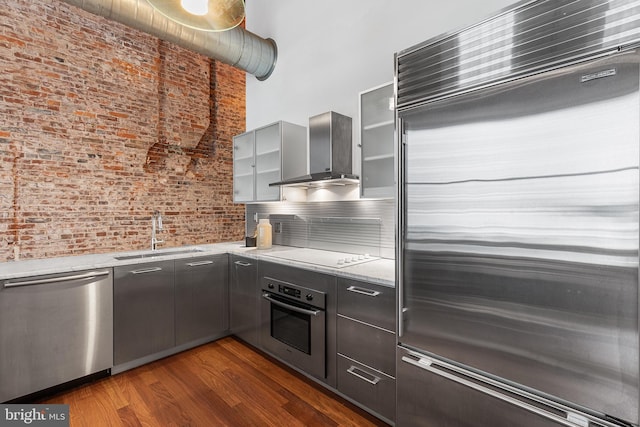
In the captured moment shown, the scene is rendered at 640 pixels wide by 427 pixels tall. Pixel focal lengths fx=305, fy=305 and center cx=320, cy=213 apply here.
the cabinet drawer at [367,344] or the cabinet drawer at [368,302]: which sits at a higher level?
the cabinet drawer at [368,302]

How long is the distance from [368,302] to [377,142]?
4.10 ft

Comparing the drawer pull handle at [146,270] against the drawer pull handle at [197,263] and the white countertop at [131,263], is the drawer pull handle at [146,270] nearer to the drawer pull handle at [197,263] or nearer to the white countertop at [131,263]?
the white countertop at [131,263]

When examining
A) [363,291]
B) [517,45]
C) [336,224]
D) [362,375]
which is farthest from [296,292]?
[517,45]

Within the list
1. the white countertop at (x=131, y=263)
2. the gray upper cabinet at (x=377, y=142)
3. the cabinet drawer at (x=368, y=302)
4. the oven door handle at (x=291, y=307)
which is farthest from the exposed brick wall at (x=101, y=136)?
the cabinet drawer at (x=368, y=302)

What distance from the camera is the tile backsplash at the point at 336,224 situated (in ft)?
9.05

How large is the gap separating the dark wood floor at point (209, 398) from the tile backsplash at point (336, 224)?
1255 millimetres

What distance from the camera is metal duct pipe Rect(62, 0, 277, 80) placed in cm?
271

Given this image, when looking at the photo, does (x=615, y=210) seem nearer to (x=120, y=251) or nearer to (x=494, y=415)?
(x=494, y=415)

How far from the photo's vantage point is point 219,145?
4.22 meters

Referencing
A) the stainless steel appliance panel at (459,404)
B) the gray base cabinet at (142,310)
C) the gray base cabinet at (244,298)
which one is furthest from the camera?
the gray base cabinet at (244,298)

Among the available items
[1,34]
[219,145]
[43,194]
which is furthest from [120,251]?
[1,34]

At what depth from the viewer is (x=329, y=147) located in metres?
2.81

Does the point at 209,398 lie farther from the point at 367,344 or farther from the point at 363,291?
the point at 363,291

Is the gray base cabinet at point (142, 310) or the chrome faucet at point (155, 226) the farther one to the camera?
the chrome faucet at point (155, 226)
